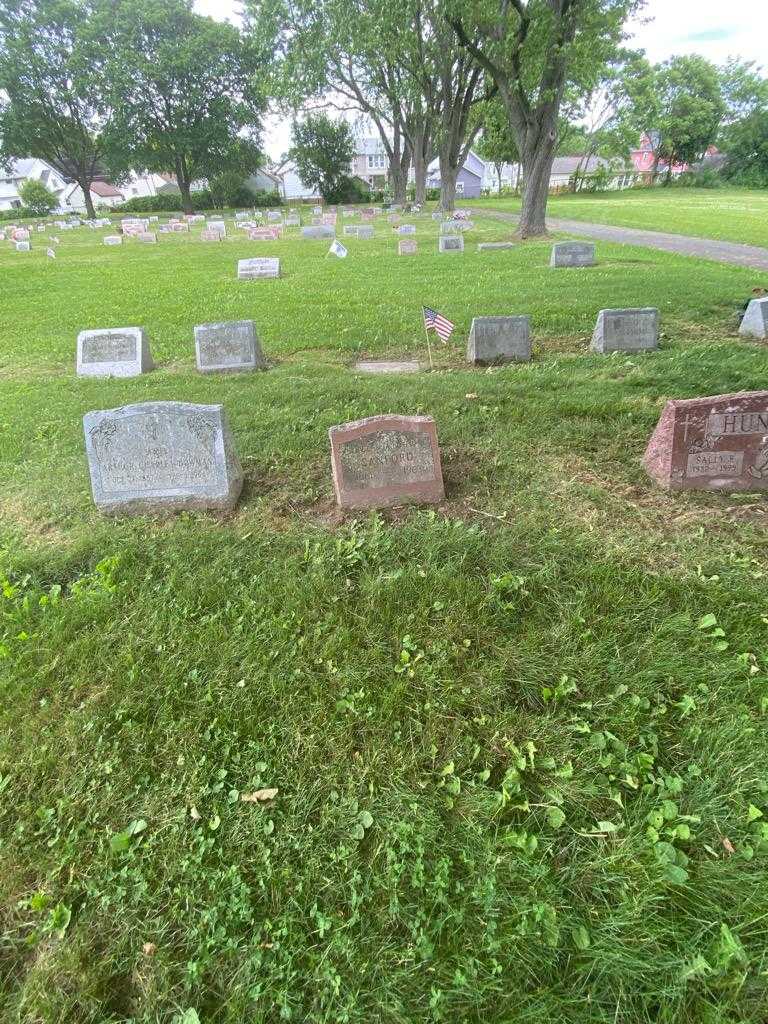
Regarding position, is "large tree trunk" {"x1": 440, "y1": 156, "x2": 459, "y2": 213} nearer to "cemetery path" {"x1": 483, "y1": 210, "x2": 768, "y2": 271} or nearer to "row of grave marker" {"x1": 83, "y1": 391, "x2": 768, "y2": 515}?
"cemetery path" {"x1": 483, "y1": 210, "x2": 768, "y2": 271}

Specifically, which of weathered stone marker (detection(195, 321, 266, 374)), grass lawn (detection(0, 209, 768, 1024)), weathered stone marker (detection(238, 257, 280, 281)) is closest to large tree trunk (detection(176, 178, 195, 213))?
weathered stone marker (detection(238, 257, 280, 281))

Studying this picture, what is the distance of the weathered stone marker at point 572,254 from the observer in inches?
496

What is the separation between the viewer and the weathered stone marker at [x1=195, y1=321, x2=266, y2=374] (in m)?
6.79

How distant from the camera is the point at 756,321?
285 inches

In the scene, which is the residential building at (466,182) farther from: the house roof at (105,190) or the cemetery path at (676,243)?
the cemetery path at (676,243)

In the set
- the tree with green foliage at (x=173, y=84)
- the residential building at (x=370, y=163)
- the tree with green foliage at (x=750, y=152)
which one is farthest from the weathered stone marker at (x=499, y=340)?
the residential building at (x=370, y=163)

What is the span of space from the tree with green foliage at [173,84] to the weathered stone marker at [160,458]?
44.5 meters

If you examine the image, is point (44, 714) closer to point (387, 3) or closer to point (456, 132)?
point (387, 3)

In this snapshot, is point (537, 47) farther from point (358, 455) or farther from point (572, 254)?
point (358, 455)

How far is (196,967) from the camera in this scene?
166 cm

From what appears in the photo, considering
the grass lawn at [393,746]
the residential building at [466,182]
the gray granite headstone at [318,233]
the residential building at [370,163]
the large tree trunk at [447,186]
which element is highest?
the residential building at [370,163]

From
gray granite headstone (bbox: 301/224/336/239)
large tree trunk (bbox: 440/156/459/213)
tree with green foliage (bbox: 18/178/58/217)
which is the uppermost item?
tree with green foliage (bbox: 18/178/58/217)

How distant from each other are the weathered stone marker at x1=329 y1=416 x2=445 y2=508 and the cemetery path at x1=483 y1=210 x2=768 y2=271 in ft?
41.3

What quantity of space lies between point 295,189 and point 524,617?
2964 inches
